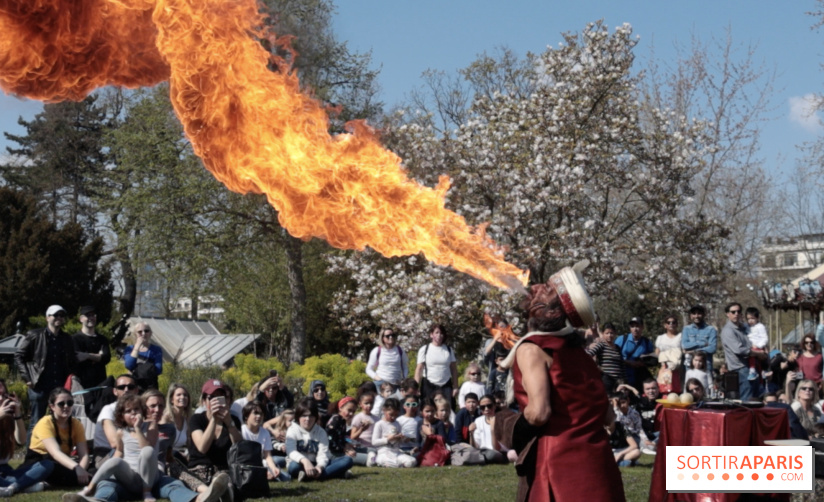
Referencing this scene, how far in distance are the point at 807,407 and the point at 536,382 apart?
6833mm

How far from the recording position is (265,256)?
30234 mm

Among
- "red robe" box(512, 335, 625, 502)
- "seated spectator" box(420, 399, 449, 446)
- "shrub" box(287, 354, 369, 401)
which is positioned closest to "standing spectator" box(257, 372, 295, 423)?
"seated spectator" box(420, 399, 449, 446)

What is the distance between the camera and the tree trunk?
27.4 meters

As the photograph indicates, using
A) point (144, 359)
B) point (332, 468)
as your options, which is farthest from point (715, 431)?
point (144, 359)

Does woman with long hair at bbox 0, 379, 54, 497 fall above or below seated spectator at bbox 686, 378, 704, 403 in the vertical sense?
below

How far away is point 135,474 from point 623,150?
1407 cm

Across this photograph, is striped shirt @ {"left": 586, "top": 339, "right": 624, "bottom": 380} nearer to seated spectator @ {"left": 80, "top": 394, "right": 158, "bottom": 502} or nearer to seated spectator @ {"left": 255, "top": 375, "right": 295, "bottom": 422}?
seated spectator @ {"left": 255, "top": 375, "right": 295, "bottom": 422}

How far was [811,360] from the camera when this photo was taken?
13.4 m

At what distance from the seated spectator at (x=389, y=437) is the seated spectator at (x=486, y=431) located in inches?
36.6

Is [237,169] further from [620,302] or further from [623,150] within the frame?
[620,302]

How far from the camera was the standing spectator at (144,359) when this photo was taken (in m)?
11.3

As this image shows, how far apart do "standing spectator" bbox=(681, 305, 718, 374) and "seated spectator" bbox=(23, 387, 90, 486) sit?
302 inches

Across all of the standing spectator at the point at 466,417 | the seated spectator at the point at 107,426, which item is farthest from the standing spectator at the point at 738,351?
the seated spectator at the point at 107,426

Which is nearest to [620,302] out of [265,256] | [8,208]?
[265,256]
